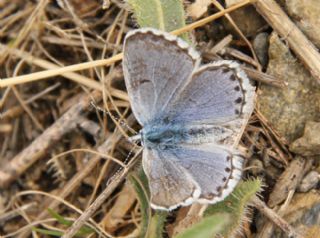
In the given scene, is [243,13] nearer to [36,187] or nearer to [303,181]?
[303,181]

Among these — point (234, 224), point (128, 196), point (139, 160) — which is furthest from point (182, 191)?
point (128, 196)

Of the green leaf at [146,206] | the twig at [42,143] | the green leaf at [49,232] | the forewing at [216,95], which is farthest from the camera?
the twig at [42,143]

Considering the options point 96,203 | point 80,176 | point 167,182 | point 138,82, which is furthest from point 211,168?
point 80,176

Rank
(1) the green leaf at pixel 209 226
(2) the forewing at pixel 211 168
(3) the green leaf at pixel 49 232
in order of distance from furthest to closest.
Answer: (3) the green leaf at pixel 49 232 → (2) the forewing at pixel 211 168 → (1) the green leaf at pixel 209 226

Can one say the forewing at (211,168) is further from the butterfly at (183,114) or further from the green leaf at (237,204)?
the green leaf at (237,204)

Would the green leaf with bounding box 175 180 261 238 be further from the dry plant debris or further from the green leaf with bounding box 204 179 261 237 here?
the dry plant debris

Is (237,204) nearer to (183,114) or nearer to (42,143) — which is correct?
(183,114)

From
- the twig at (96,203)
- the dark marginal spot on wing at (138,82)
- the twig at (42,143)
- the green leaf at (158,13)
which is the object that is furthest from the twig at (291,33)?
the twig at (42,143)
